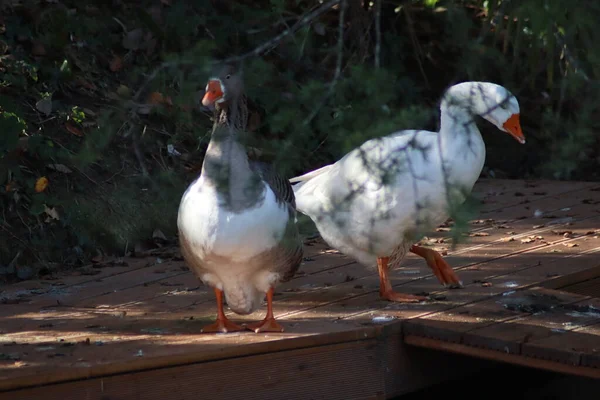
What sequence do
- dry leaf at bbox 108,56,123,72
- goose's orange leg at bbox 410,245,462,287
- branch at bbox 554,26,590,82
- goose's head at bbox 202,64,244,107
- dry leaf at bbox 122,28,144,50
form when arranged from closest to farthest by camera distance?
branch at bbox 554,26,590,82 → goose's head at bbox 202,64,244,107 → goose's orange leg at bbox 410,245,462,287 → dry leaf at bbox 108,56,123,72 → dry leaf at bbox 122,28,144,50

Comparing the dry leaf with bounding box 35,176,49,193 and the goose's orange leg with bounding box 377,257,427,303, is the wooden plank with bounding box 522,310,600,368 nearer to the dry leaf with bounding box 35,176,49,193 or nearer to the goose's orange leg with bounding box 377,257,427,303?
the goose's orange leg with bounding box 377,257,427,303

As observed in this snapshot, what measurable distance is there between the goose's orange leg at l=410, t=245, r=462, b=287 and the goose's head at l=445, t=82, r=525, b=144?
80cm

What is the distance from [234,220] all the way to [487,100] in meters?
1.20

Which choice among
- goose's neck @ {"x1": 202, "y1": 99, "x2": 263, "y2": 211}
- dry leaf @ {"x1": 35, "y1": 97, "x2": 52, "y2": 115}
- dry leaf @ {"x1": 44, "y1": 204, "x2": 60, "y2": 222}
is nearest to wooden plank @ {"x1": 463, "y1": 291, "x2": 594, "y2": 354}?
goose's neck @ {"x1": 202, "y1": 99, "x2": 263, "y2": 211}

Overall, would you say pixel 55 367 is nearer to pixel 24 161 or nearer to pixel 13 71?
pixel 24 161

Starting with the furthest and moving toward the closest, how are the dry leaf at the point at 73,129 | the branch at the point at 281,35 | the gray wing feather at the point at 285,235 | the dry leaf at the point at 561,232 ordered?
the dry leaf at the point at 73,129 < the dry leaf at the point at 561,232 < the gray wing feather at the point at 285,235 < the branch at the point at 281,35

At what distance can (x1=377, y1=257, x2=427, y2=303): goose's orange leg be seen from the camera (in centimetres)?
455

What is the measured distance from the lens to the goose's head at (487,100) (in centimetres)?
401

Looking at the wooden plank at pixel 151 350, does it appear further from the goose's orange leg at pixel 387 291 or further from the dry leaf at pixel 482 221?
the dry leaf at pixel 482 221

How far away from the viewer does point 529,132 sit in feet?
25.4

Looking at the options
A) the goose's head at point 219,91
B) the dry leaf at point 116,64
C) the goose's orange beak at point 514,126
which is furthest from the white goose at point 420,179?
the dry leaf at point 116,64

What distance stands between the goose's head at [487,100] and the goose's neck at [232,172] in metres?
0.89

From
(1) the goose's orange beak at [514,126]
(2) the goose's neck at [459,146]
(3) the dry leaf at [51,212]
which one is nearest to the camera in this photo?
(2) the goose's neck at [459,146]

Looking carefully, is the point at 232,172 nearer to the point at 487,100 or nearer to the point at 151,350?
the point at 151,350
